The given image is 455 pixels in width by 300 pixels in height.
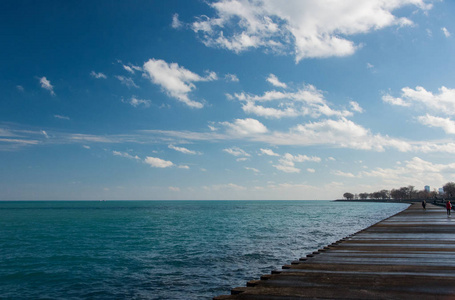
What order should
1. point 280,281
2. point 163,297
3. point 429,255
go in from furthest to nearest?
1. point 163,297
2. point 429,255
3. point 280,281

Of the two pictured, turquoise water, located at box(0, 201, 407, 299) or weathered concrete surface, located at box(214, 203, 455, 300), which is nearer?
weathered concrete surface, located at box(214, 203, 455, 300)

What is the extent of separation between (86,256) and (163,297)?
13635 mm

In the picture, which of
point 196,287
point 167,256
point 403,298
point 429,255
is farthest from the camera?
point 167,256

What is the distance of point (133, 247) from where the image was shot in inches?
1170

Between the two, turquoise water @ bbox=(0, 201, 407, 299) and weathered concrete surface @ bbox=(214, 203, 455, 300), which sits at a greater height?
weathered concrete surface @ bbox=(214, 203, 455, 300)

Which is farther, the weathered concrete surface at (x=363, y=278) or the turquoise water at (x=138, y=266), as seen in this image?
the turquoise water at (x=138, y=266)

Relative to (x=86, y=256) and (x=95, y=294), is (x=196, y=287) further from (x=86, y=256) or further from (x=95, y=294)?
(x=86, y=256)

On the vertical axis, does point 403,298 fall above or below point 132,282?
above

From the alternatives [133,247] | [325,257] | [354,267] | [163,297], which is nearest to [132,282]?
[163,297]

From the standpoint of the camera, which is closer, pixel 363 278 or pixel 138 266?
pixel 363 278

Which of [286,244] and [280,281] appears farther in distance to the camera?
[286,244]

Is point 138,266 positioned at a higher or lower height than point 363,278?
lower

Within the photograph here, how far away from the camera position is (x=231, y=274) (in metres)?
18.4

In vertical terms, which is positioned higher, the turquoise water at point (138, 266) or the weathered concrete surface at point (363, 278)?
the weathered concrete surface at point (363, 278)
